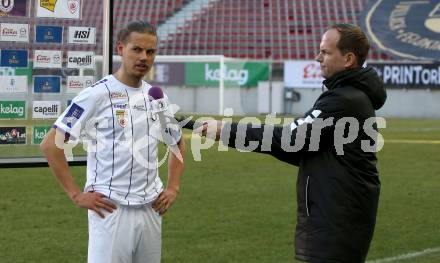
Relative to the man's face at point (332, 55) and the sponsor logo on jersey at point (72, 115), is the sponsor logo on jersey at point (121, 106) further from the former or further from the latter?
the man's face at point (332, 55)

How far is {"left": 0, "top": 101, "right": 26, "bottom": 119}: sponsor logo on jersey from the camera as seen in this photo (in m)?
6.29

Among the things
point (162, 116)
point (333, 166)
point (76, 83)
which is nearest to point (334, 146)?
point (333, 166)

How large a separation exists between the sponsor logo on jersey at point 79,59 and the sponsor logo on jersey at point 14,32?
35cm

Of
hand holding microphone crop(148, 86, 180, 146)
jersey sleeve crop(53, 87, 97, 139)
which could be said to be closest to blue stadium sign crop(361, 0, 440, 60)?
hand holding microphone crop(148, 86, 180, 146)

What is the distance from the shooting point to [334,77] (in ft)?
12.9

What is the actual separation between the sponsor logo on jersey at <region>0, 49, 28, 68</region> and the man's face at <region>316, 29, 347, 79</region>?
3.05m

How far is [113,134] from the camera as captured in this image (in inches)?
163

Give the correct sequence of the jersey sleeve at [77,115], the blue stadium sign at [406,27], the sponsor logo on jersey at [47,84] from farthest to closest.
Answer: the blue stadium sign at [406,27]
the sponsor logo on jersey at [47,84]
the jersey sleeve at [77,115]

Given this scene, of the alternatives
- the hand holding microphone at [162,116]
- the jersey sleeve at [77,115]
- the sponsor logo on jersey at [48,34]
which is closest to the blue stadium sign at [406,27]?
the sponsor logo on jersey at [48,34]

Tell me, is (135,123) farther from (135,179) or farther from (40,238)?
(40,238)

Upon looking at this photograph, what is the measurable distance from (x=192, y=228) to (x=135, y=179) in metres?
4.93

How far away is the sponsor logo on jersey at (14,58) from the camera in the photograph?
631 centimetres

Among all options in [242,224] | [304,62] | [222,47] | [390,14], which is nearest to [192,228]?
[242,224]

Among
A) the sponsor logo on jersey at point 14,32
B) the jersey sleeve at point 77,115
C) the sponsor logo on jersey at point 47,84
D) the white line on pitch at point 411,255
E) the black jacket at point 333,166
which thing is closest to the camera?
the black jacket at point 333,166
